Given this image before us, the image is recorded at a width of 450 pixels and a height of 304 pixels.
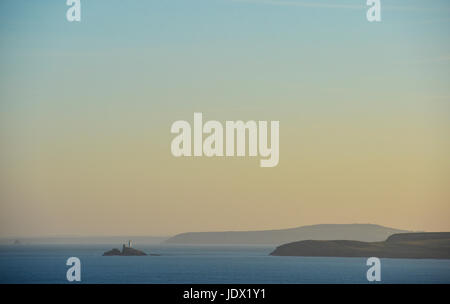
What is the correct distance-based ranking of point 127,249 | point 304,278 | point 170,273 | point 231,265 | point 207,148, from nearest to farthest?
point 207,148 < point 304,278 < point 170,273 < point 231,265 < point 127,249

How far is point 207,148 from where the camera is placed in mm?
16438
